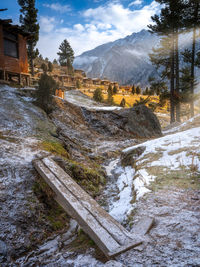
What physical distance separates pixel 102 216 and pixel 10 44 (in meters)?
15.5

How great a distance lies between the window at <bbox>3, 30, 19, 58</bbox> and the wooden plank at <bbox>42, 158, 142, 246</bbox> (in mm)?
13460

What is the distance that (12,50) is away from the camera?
43.9ft

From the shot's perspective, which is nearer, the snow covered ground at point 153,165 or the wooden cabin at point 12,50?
the snow covered ground at point 153,165

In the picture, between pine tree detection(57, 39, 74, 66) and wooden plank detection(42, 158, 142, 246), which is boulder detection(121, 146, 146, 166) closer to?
wooden plank detection(42, 158, 142, 246)

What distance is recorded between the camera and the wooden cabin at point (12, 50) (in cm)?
1247

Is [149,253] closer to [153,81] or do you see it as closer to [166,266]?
[166,266]

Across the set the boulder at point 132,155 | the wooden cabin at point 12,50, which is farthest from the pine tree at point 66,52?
the boulder at point 132,155

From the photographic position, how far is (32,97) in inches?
411

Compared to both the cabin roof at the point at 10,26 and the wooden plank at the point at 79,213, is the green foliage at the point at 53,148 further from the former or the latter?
the cabin roof at the point at 10,26

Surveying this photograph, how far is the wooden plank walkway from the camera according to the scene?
6.23 feet

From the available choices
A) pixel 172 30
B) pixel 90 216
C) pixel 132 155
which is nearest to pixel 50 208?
pixel 90 216

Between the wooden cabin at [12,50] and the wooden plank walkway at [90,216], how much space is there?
1235cm

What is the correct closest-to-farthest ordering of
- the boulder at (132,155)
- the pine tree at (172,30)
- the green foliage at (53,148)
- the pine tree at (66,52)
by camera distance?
the green foliage at (53,148) < the boulder at (132,155) < the pine tree at (172,30) < the pine tree at (66,52)

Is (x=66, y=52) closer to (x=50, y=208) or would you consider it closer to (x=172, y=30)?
(x=172, y=30)
